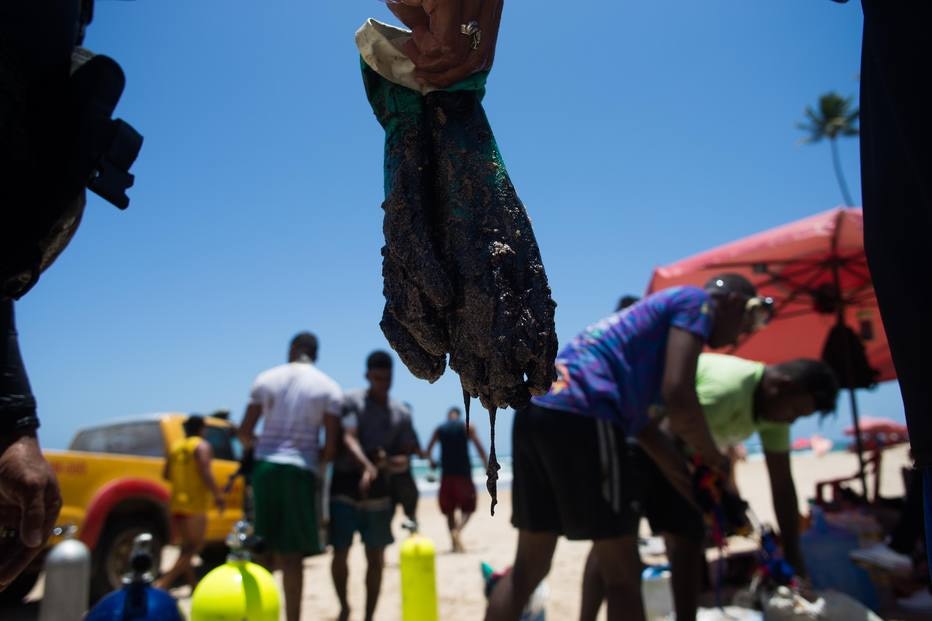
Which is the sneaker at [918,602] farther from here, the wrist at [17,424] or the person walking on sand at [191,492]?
the person walking on sand at [191,492]

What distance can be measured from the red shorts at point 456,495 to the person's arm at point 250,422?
4279 mm

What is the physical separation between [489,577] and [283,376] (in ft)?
6.20

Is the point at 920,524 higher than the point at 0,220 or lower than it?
lower

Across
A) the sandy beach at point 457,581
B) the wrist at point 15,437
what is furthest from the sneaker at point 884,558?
the wrist at point 15,437

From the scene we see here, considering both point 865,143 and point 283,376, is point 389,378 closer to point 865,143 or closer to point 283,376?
point 283,376

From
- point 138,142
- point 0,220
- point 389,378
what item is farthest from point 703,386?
point 0,220

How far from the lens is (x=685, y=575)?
11.4 feet

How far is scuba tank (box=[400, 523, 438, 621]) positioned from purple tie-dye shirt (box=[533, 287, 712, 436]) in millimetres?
1011

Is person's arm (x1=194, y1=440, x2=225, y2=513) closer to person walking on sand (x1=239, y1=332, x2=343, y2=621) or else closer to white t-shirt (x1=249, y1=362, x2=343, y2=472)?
person walking on sand (x1=239, y1=332, x2=343, y2=621)

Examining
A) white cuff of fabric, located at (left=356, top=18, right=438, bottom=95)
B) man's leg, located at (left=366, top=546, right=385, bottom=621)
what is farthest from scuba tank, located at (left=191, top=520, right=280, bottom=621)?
man's leg, located at (left=366, top=546, right=385, bottom=621)

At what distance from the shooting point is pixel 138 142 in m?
1.77

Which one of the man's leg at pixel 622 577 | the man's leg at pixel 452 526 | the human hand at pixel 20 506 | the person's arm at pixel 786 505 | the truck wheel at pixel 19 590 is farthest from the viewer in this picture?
the man's leg at pixel 452 526

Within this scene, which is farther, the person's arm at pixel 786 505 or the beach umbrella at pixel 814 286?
the beach umbrella at pixel 814 286

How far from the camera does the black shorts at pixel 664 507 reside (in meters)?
3.57
